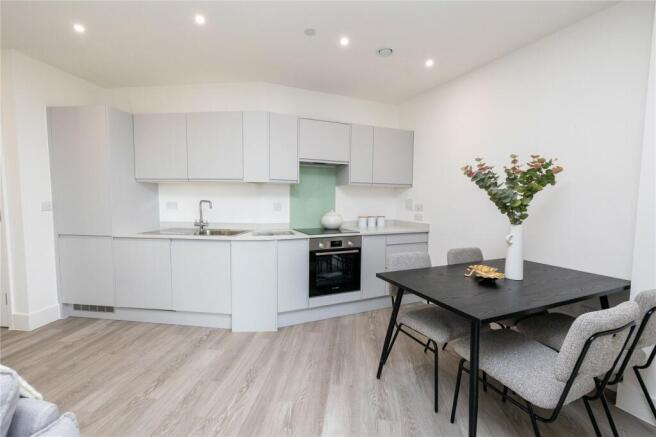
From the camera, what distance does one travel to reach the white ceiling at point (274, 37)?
6.36 ft

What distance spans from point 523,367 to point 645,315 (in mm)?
618

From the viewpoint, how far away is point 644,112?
1728mm

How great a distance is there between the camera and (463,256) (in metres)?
2.35

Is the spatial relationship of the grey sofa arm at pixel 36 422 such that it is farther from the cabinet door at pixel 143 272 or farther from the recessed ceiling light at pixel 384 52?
the recessed ceiling light at pixel 384 52

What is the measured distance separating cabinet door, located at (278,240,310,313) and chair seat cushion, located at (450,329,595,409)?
5.29 feet

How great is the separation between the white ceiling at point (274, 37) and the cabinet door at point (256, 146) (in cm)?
52

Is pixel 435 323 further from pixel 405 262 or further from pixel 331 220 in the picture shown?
pixel 331 220

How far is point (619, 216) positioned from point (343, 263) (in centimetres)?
220

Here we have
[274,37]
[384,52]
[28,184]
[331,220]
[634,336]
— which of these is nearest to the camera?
[634,336]

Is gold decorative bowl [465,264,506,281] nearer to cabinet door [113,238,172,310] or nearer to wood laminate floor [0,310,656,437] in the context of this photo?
wood laminate floor [0,310,656,437]

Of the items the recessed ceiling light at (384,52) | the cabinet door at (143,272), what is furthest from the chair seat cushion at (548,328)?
the cabinet door at (143,272)

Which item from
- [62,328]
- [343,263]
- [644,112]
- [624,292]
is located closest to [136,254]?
[62,328]

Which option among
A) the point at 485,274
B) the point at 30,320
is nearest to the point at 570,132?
the point at 485,274

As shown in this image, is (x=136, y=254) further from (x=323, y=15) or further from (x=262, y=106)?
(x=323, y=15)
